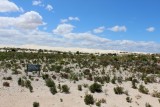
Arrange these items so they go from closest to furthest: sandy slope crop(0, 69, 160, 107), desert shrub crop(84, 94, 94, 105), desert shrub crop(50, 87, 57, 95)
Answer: sandy slope crop(0, 69, 160, 107), desert shrub crop(84, 94, 94, 105), desert shrub crop(50, 87, 57, 95)

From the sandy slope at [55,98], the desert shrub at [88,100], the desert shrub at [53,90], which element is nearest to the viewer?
the sandy slope at [55,98]

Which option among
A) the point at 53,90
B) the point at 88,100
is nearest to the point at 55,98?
the point at 53,90

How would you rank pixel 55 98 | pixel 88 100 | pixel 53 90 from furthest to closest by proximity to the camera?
pixel 53 90 → pixel 55 98 → pixel 88 100

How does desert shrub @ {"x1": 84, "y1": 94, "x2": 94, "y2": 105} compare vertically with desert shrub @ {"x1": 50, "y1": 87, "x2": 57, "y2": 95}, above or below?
below

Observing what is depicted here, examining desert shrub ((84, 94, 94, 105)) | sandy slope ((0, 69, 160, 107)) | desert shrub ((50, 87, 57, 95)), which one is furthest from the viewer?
desert shrub ((50, 87, 57, 95))

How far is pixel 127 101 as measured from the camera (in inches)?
765

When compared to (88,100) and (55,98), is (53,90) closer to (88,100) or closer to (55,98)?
(55,98)

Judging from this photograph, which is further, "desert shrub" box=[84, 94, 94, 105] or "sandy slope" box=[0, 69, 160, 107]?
"desert shrub" box=[84, 94, 94, 105]

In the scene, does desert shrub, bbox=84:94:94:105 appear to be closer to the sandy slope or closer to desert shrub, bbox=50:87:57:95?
the sandy slope

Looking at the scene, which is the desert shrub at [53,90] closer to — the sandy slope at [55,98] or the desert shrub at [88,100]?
the sandy slope at [55,98]

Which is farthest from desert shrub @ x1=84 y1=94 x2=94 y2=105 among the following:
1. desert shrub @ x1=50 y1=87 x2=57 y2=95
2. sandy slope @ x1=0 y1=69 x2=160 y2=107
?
desert shrub @ x1=50 y1=87 x2=57 y2=95

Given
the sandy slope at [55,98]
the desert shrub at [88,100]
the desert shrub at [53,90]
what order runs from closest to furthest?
the sandy slope at [55,98]
the desert shrub at [88,100]
the desert shrub at [53,90]

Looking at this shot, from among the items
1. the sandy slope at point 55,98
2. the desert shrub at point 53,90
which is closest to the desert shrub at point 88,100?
the sandy slope at point 55,98

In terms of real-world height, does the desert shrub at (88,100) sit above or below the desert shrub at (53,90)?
below
